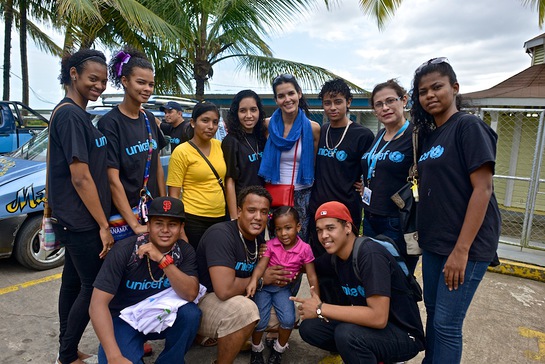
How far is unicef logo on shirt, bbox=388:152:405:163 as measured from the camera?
8.68 ft

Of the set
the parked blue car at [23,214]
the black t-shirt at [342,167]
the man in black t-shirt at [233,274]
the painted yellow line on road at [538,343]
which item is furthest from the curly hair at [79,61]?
the painted yellow line on road at [538,343]

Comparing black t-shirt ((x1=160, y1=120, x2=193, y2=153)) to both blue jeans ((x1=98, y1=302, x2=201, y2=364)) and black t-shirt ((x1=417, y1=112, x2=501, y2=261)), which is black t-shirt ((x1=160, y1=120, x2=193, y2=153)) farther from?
black t-shirt ((x1=417, y1=112, x2=501, y2=261))

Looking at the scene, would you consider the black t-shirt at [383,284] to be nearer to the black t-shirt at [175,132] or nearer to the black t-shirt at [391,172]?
the black t-shirt at [391,172]

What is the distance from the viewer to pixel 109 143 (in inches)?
96.6

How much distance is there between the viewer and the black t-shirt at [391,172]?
8.71 ft

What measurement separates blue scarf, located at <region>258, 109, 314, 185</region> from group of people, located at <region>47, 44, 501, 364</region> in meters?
0.01

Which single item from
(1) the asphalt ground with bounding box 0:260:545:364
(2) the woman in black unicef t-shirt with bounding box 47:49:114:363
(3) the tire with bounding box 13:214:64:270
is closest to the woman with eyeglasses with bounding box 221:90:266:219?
(2) the woman in black unicef t-shirt with bounding box 47:49:114:363

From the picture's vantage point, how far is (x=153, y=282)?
2447mm

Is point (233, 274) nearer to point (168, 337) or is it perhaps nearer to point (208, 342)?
point (168, 337)

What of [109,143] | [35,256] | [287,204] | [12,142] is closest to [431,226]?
[287,204]

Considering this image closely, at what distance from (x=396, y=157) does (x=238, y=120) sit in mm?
1359

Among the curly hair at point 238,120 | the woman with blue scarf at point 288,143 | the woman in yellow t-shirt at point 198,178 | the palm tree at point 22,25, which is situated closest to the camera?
the woman in yellow t-shirt at point 198,178

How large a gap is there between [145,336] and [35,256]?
259 centimetres

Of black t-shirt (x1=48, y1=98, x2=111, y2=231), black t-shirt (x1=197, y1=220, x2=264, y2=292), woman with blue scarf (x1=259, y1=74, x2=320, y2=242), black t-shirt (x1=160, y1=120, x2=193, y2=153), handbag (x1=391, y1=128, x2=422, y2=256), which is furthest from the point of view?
black t-shirt (x1=160, y1=120, x2=193, y2=153)
